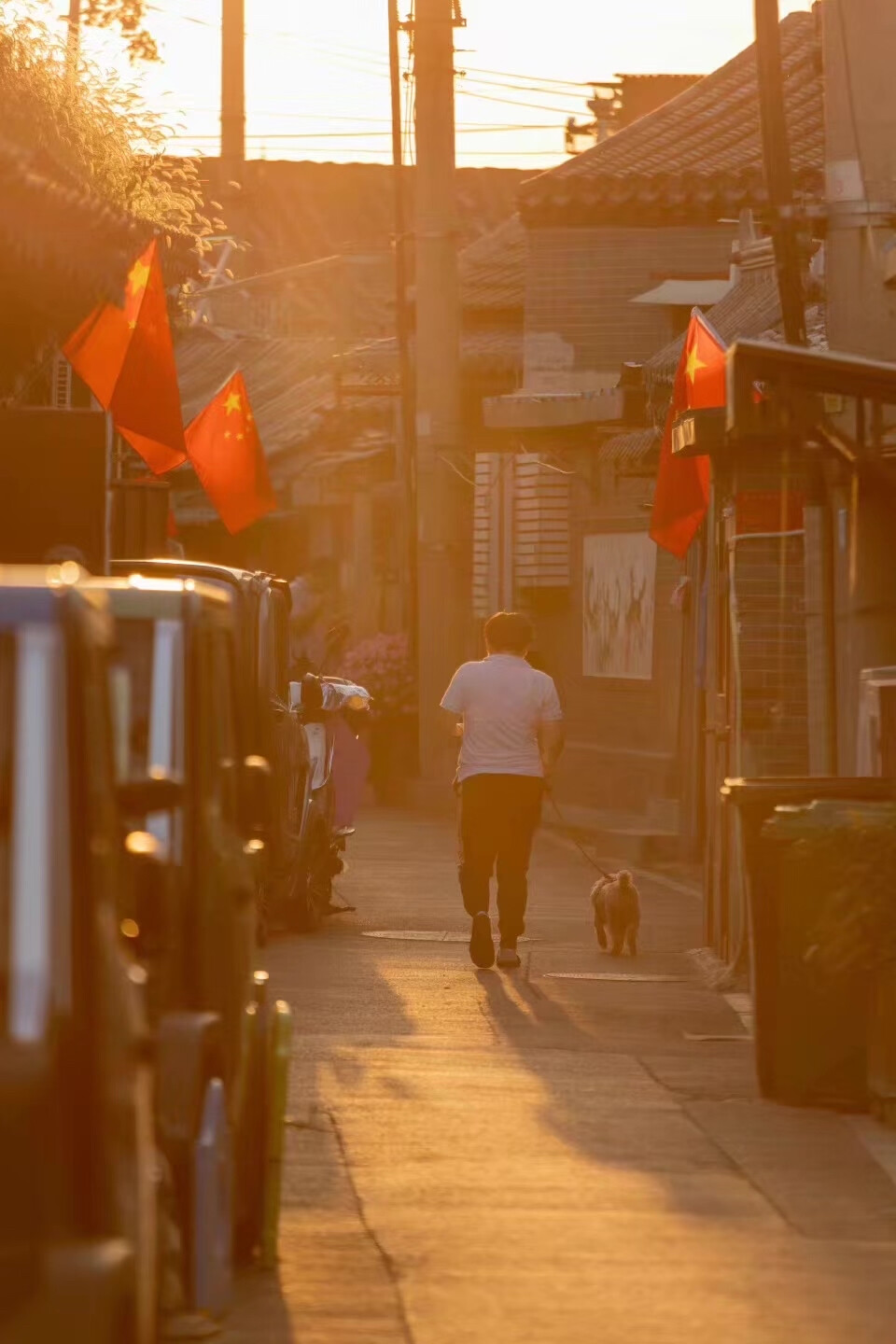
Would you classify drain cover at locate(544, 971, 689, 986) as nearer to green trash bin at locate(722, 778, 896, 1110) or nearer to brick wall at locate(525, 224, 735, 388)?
green trash bin at locate(722, 778, 896, 1110)

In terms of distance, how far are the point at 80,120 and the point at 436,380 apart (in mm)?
9805

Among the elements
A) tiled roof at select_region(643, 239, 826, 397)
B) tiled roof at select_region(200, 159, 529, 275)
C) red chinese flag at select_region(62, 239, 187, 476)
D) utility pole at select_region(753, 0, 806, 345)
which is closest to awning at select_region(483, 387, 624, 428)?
tiled roof at select_region(643, 239, 826, 397)

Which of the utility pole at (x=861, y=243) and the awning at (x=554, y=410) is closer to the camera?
the utility pole at (x=861, y=243)

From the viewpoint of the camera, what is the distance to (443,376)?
28703 millimetres

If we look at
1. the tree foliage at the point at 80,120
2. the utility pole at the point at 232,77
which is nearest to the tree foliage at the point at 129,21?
the tree foliage at the point at 80,120

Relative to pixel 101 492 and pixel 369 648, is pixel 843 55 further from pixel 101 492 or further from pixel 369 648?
pixel 369 648

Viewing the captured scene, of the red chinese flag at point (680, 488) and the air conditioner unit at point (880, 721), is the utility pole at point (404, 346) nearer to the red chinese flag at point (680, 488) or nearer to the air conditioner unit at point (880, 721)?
the red chinese flag at point (680, 488)

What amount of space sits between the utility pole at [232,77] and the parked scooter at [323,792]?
1537 inches

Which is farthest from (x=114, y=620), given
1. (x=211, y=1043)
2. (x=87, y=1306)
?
(x=87, y=1306)

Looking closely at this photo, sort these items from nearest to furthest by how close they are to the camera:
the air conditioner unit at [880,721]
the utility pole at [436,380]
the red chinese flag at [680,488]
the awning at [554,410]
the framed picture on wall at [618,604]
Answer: the air conditioner unit at [880,721], the red chinese flag at [680,488], the awning at [554,410], the framed picture on wall at [618,604], the utility pole at [436,380]

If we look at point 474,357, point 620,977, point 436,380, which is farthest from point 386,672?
point 620,977

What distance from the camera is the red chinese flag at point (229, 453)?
845 inches

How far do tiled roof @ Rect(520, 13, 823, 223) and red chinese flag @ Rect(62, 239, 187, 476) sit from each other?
11.7 metres

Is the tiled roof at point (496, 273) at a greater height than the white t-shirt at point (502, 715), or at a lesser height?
greater
